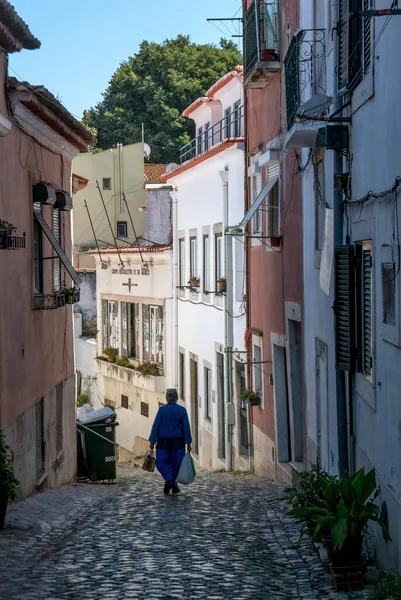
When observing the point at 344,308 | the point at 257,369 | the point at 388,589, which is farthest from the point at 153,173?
the point at 388,589

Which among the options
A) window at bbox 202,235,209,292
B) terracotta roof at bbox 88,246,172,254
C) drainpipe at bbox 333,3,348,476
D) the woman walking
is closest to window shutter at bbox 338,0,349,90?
drainpipe at bbox 333,3,348,476

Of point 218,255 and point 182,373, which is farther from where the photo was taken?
point 182,373

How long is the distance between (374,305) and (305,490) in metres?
1.67

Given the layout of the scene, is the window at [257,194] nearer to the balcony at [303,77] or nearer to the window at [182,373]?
the balcony at [303,77]

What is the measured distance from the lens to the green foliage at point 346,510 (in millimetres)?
7582

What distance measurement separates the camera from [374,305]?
871 cm

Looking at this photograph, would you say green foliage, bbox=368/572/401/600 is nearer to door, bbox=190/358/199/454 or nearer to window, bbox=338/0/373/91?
window, bbox=338/0/373/91

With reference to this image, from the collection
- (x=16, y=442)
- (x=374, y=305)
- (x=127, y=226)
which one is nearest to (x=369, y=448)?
(x=374, y=305)

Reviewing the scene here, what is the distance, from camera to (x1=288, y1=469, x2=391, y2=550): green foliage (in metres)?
7.58

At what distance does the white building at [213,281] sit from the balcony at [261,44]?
3839 mm

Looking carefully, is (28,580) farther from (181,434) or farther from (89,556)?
(181,434)

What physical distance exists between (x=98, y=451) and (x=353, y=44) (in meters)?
11.9

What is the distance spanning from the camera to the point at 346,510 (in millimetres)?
7660

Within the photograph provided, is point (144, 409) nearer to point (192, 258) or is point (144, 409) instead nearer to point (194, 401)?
point (194, 401)
